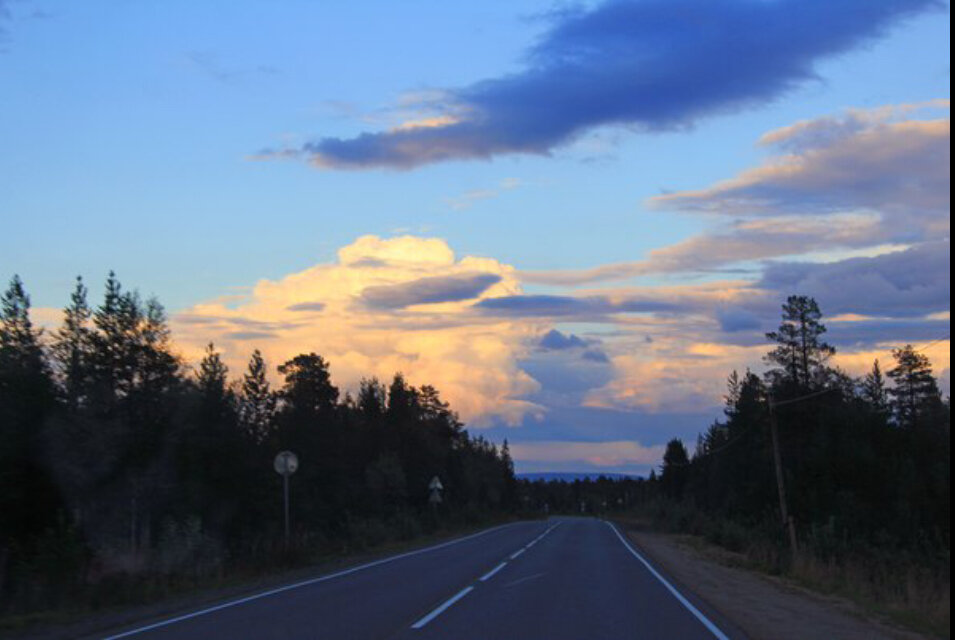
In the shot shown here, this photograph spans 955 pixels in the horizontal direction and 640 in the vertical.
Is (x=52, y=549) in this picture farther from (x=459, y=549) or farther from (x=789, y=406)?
(x=789, y=406)

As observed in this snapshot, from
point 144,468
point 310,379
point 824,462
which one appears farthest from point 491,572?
point 310,379

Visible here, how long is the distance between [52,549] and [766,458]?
235ft

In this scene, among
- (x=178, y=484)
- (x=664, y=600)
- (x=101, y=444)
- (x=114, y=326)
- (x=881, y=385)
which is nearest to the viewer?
(x=664, y=600)

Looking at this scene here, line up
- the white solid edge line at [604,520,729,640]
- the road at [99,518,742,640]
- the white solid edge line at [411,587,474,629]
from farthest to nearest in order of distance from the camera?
the white solid edge line at [411,587,474,629]
the white solid edge line at [604,520,729,640]
the road at [99,518,742,640]

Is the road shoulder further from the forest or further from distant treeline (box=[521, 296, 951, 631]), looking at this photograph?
distant treeline (box=[521, 296, 951, 631])

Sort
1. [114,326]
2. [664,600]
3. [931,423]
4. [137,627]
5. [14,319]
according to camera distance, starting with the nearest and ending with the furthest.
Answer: [137,627]
[664,600]
[14,319]
[114,326]
[931,423]

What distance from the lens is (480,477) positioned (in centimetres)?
13675

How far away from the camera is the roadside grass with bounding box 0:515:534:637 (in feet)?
53.2

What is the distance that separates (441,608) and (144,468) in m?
21.9

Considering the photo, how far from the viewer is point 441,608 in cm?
1662

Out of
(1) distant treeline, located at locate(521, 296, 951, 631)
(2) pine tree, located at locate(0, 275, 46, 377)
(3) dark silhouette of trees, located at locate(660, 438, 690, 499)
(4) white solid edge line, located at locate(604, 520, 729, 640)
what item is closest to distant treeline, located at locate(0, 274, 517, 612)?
(2) pine tree, located at locate(0, 275, 46, 377)

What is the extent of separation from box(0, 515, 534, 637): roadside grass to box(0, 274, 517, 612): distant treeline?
0.28 meters

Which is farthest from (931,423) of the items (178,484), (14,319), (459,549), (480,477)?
(14,319)

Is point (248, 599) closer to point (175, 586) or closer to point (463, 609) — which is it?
point (175, 586)
